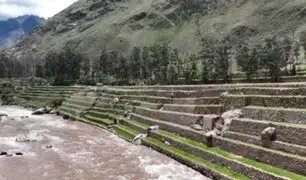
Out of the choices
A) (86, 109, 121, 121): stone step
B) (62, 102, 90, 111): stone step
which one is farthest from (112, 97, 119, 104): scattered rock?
(62, 102, 90, 111): stone step

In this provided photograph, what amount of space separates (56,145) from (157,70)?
86.2 metres

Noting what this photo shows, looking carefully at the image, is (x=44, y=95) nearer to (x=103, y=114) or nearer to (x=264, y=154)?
(x=103, y=114)

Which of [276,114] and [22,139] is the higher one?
[276,114]

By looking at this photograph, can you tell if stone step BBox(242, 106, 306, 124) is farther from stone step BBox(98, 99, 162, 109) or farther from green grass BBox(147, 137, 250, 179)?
stone step BBox(98, 99, 162, 109)

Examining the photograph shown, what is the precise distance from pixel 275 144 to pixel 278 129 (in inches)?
59.1

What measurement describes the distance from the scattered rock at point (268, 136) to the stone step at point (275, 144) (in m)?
0.43

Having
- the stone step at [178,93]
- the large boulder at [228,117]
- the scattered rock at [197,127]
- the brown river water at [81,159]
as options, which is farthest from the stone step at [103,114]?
the large boulder at [228,117]

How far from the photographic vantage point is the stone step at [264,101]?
36062mm

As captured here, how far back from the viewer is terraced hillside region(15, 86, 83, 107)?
368ft

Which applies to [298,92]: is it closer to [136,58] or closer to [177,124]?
[177,124]

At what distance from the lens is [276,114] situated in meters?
36.4

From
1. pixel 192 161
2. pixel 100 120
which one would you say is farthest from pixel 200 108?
pixel 100 120

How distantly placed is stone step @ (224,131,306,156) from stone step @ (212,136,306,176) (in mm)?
486

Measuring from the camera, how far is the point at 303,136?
31.3m
